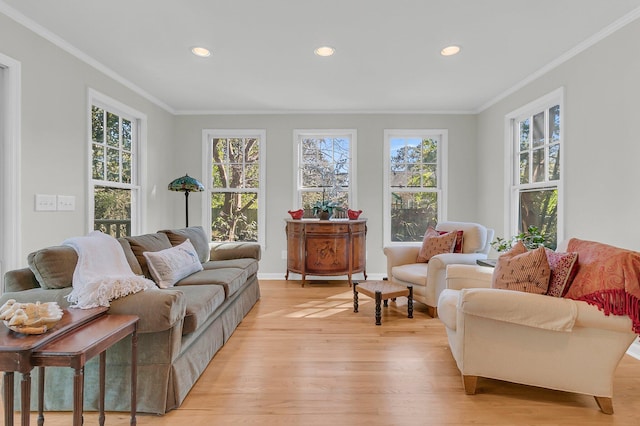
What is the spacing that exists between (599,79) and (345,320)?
9.85 feet

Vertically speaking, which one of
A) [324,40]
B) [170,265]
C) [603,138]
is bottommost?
[170,265]

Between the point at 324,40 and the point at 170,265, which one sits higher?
the point at 324,40

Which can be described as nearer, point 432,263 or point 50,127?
point 50,127

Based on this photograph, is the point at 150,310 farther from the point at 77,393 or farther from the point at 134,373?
the point at 77,393

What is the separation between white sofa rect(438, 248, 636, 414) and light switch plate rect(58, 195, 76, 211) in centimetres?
326

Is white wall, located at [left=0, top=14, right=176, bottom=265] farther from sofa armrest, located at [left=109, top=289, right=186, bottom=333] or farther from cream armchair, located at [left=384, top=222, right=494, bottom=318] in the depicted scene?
cream armchair, located at [left=384, top=222, right=494, bottom=318]

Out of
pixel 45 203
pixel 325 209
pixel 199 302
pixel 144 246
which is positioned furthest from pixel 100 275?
pixel 325 209

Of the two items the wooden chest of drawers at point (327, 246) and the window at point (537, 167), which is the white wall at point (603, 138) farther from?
the wooden chest of drawers at point (327, 246)

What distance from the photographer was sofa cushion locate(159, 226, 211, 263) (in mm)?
3299

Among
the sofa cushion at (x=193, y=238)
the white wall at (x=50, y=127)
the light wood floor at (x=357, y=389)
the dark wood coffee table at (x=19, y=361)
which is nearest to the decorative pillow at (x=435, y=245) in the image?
the light wood floor at (x=357, y=389)

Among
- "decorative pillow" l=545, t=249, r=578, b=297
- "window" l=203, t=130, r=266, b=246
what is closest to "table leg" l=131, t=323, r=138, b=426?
"decorative pillow" l=545, t=249, r=578, b=297

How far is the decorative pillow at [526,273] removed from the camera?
198 cm

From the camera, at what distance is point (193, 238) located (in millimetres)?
3570

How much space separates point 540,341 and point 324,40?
2.63 metres
